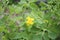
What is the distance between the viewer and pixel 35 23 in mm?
2865

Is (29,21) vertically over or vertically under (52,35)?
over

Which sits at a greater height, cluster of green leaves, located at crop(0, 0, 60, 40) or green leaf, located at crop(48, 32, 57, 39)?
cluster of green leaves, located at crop(0, 0, 60, 40)

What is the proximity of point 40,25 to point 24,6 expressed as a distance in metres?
0.32

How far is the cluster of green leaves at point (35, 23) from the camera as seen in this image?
2.84m

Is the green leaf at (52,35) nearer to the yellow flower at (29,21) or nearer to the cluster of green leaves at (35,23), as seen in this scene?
the cluster of green leaves at (35,23)

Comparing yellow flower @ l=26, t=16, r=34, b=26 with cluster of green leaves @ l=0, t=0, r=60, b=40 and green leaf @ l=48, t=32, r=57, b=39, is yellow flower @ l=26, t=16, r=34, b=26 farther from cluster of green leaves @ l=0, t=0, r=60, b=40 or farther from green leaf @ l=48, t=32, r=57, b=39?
green leaf @ l=48, t=32, r=57, b=39

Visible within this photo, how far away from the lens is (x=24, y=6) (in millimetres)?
2941

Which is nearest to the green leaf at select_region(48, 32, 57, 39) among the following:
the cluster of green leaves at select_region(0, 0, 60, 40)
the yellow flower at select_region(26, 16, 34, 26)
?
the cluster of green leaves at select_region(0, 0, 60, 40)

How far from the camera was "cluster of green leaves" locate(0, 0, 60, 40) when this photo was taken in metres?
2.84

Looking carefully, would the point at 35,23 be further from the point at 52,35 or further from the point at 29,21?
the point at 52,35

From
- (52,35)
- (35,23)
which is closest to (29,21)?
(35,23)

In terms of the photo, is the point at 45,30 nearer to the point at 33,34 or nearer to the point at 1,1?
the point at 33,34

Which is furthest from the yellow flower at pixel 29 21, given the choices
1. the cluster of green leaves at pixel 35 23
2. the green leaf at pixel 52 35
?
the green leaf at pixel 52 35

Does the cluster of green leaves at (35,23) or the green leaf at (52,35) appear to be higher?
the cluster of green leaves at (35,23)
